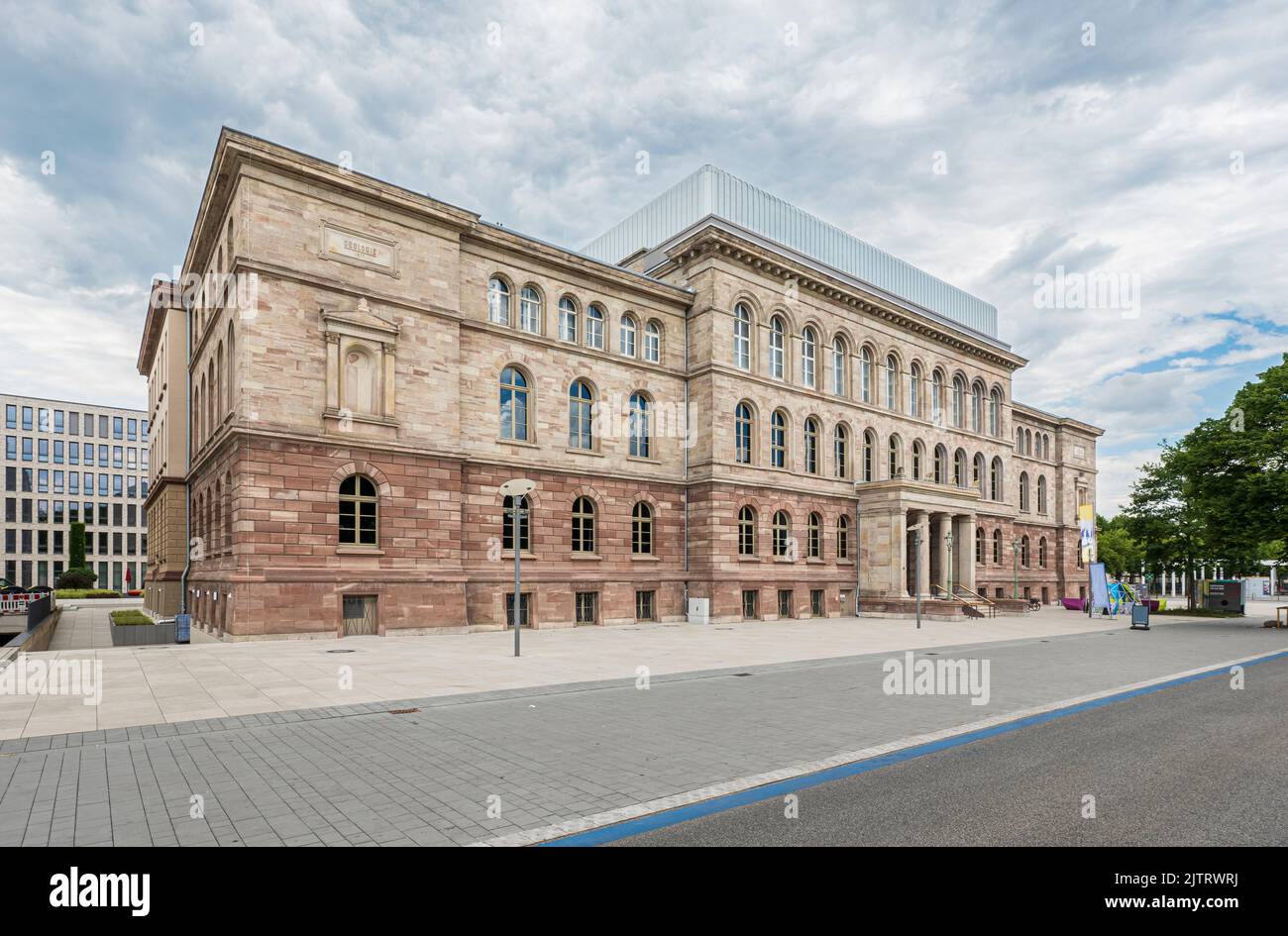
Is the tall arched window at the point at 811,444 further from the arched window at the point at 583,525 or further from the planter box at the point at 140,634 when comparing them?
the planter box at the point at 140,634

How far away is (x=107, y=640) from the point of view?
22906 mm

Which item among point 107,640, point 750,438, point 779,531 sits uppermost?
point 750,438

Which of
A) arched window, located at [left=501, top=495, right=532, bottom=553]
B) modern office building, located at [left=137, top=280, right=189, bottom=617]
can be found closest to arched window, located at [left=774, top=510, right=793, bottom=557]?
arched window, located at [left=501, top=495, right=532, bottom=553]

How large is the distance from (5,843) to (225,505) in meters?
20.0

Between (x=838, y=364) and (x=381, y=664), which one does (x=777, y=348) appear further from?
(x=381, y=664)

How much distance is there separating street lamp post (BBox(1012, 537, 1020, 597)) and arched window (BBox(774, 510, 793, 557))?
23052 millimetres

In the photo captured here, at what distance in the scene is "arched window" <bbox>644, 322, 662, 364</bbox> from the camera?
108ft

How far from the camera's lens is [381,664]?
1653 cm

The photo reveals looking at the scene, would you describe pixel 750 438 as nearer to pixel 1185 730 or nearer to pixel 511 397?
pixel 511 397

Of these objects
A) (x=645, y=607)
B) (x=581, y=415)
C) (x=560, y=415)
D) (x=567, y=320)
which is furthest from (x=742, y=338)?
(x=645, y=607)

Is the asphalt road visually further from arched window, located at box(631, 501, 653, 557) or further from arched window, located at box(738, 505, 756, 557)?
arched window, located at box(738, 505, 756, 557)

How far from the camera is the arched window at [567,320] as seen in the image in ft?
99.6
